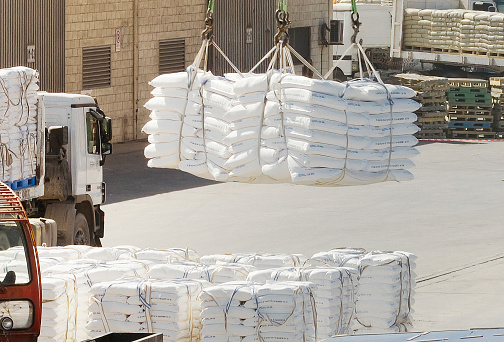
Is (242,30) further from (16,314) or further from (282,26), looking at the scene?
(16,314)

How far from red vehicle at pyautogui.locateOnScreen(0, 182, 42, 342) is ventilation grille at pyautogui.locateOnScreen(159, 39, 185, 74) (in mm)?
23558

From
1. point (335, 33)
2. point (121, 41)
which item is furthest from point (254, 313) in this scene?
point (335, 33)

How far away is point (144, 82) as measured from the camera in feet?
106

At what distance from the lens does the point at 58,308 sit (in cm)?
1007

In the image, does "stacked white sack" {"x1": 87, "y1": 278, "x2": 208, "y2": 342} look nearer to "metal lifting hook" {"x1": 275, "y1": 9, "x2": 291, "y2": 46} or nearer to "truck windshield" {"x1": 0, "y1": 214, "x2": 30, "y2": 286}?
"truck windshield" {"x1": 0, "y1": 214, "x2": 30, "y2": 286}

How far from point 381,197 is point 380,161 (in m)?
13.4

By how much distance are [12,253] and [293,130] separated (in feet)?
11.6

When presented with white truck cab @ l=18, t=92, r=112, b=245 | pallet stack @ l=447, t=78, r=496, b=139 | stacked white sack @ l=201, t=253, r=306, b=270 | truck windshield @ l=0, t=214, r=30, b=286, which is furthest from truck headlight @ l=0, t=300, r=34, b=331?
pallet stack @ l=447, t=78, r=496, b=139

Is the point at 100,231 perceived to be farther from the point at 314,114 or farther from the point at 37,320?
the point at 37,320

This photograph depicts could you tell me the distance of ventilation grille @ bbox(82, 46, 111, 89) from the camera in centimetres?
3028

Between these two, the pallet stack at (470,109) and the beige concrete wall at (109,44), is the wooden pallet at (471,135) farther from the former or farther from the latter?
the beige concrete wall at (109,44)

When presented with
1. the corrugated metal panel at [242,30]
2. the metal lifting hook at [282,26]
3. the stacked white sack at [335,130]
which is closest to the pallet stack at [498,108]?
the corrugated metal panel at [242,30]

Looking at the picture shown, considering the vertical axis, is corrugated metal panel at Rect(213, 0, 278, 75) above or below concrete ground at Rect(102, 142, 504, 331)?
above

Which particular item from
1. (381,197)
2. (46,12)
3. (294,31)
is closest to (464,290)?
(381,197)
